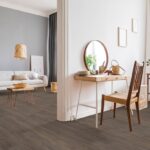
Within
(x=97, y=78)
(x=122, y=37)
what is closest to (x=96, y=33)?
(x=122, y=37)

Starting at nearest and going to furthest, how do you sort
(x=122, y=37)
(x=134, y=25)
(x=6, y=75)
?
(x=122, y=37), (x=134, y=25), (x=6, y=75)

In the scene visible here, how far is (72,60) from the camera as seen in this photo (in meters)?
3.07

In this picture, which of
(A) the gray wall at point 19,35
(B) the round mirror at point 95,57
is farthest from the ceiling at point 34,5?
(B) the round mirror at point 95,57

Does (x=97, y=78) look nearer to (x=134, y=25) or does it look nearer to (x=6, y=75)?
(x=134, y=25)

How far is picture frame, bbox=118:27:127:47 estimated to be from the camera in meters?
3.91

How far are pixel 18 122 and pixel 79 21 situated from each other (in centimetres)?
193

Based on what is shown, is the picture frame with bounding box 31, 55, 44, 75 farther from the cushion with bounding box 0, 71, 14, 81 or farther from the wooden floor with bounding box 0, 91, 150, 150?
the wooden floor with bounding box 0, 91, 150, 150

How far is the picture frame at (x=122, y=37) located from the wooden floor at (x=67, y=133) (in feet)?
4.94

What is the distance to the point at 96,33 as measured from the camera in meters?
3.43

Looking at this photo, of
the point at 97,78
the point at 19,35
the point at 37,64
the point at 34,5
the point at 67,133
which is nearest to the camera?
the point at 67,133

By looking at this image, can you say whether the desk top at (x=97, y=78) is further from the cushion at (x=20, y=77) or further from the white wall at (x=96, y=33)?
the cushion at (x=20, y=77)

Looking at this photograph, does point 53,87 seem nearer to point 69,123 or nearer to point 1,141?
point 69,123

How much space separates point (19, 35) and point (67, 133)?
16.7 feet

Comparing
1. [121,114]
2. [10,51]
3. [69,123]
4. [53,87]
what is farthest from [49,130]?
[10,51]
